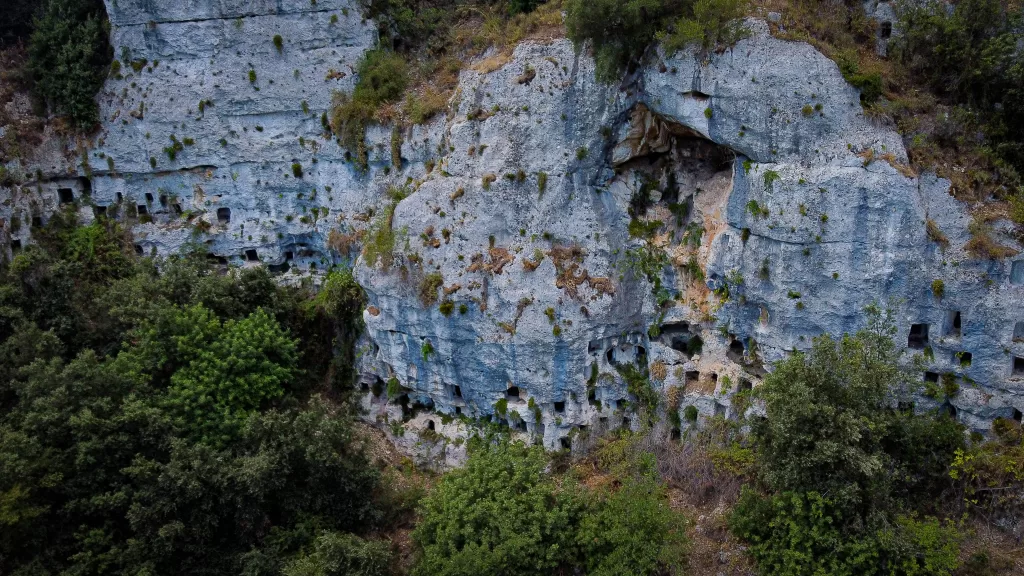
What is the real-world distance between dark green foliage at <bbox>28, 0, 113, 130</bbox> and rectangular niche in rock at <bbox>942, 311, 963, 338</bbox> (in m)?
32.4

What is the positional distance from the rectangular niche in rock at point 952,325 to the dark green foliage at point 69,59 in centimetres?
3244

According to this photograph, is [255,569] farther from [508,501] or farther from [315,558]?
[508,501]

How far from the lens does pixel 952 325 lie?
20.4 meters

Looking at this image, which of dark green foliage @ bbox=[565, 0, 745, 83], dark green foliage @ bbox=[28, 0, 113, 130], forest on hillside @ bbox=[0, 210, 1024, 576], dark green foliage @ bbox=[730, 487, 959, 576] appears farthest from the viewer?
dark green foliage @ bbox=[28, 0, 113, 130]

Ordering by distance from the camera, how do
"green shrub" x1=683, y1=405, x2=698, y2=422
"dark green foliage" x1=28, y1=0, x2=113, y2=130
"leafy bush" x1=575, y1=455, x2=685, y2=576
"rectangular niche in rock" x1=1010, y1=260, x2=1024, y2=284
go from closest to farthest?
"leafy bush" x1=575, y1=455, x2=685, y2=576, "rectangular niche in rock" x1=1010, y1=260, x2=1024, y2=284, "green shrub" x1=683, y1=405, x2=698, y2=422, "dark green foliage" x1=28, y1=0, x2=113, y2=130

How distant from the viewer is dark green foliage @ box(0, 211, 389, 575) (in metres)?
19.5

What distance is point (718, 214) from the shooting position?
75.2 ft

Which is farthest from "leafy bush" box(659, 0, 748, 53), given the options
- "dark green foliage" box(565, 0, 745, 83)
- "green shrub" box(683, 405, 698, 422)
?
"green shrub" box(683, 405, 698, 422)

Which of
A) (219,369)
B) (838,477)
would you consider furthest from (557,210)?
(219,369)

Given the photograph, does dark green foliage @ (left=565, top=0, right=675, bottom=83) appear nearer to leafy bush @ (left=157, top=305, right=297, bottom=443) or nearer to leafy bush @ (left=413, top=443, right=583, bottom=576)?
leafy bush @ (left=413, top=443, right=583, bottom=576)

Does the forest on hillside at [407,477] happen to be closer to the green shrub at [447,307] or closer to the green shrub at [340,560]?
the green shrub at [340,560]

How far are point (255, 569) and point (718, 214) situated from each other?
707 inches

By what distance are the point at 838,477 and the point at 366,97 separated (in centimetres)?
2111

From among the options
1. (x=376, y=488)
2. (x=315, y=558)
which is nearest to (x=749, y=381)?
(x=376, y=488)
